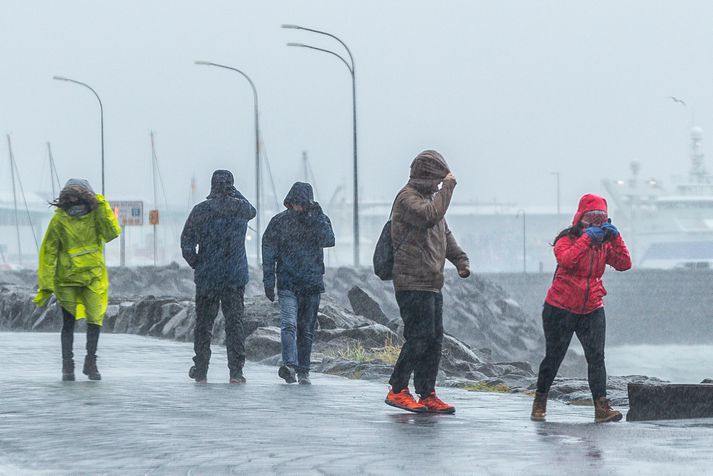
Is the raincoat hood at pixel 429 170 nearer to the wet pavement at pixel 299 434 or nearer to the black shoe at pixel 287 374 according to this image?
the wet pavement at pixel 299 434

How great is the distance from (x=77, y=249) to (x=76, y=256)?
0.20 ft

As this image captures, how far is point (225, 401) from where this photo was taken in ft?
36.1

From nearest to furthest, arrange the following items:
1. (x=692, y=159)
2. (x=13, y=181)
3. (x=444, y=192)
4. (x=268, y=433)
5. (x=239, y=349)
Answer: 1. (x=268, y=433)
2. (x=444, y=192)
3. (x=239, y=349)
4. (x=13, y=181)
5. (x=692, y=159)

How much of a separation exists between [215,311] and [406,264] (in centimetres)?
354

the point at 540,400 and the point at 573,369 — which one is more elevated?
the point at 540,400

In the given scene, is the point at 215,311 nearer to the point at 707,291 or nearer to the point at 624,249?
the point at 624,249

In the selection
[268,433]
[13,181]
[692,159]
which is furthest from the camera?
[692,159]

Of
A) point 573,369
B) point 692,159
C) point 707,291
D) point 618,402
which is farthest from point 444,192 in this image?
point 692,159

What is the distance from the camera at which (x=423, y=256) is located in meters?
10.1

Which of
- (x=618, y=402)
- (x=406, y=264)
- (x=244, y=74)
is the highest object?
(x=244, y=74)

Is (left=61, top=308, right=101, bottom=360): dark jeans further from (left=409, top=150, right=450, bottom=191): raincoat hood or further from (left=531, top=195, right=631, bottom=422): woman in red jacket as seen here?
(left=531, top=195, right=631, bottom=422): woman in red jacket

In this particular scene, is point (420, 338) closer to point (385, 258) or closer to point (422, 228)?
point (385, 258)

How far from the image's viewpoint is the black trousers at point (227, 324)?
Answer: 13039mm

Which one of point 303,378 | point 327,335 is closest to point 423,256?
point 303,378
